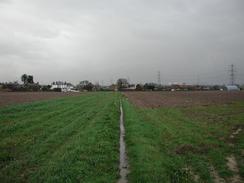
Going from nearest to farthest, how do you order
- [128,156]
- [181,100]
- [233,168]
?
[233,168] → [128,156] → [181,100]

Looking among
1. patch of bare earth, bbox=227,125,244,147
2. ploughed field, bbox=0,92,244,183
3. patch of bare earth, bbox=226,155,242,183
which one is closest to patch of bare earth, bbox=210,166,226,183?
ploughed field, bbox=0,92,244,183

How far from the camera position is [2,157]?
11758 mm

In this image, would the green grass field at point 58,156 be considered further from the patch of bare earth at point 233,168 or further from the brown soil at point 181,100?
the brown soil at point 181,100

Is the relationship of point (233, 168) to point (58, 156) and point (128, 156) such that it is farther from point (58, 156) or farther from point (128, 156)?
point (58, 156)

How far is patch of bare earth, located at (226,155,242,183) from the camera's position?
924cm

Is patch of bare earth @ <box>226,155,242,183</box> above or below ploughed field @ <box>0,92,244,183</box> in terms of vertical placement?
below

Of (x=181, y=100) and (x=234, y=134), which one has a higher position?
(x=234, y=134)

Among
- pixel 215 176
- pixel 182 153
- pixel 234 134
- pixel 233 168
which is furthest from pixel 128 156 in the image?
pixel 234 134

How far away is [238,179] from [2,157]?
8.77 m

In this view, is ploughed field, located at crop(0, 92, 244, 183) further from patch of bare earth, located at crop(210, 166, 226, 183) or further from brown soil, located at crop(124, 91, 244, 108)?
brown soil, located at crop(124, 91, 244, 108)

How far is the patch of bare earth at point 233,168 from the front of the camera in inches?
364

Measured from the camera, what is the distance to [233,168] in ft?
34.1

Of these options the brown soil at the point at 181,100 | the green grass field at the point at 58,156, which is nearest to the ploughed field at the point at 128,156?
the green grass field at the point at 58,156

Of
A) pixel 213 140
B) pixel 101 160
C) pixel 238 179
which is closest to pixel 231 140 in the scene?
pixel 213 140
